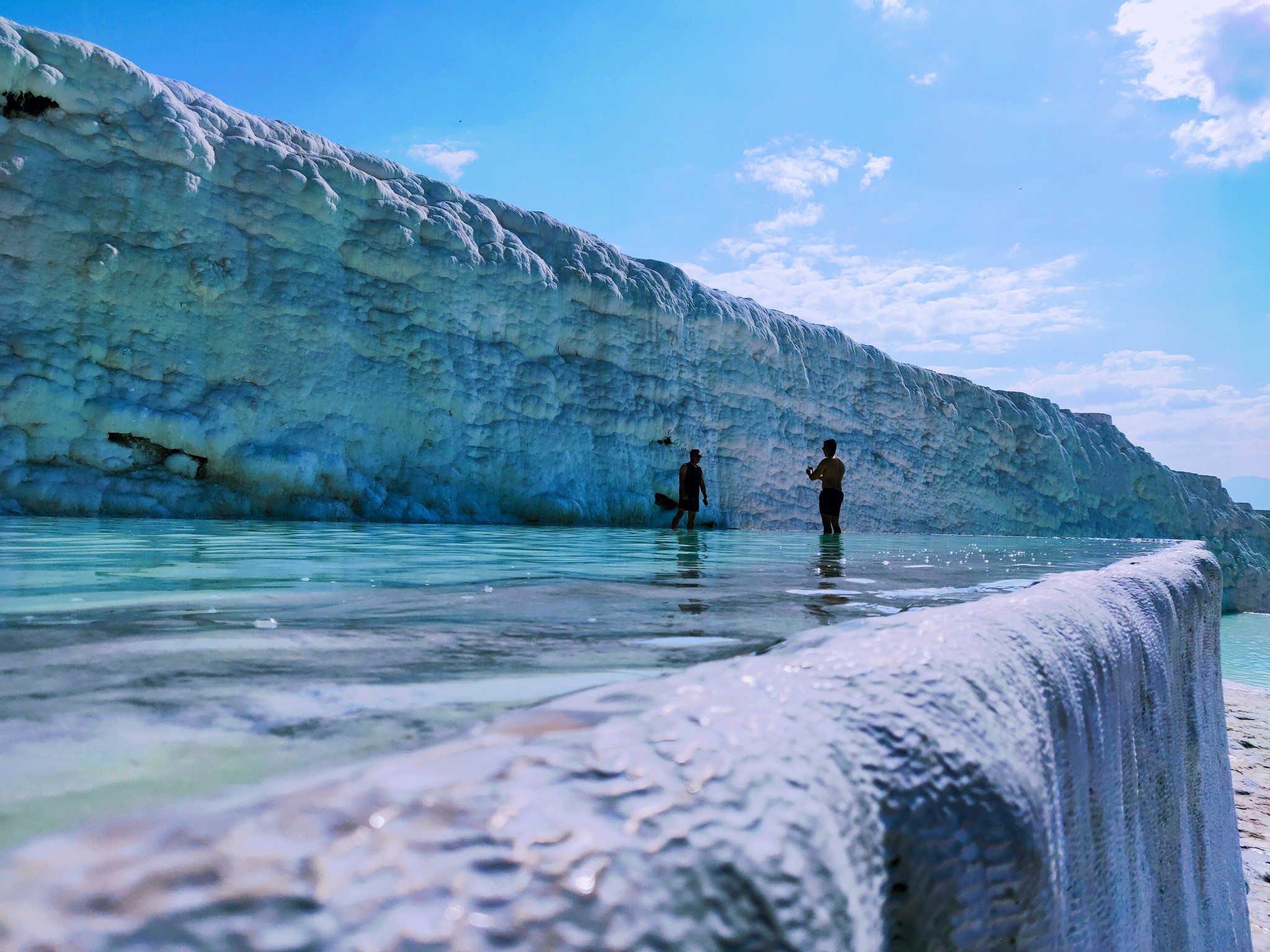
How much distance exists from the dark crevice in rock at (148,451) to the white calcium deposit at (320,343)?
27 millimetres

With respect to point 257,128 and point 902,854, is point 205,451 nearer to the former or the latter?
point 257,128

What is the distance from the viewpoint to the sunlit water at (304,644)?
1.99ft

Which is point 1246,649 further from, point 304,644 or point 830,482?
point 304,644

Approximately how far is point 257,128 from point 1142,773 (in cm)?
1159

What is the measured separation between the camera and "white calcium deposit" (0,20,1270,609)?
7.99m

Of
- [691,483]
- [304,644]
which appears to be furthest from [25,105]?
[304,644]

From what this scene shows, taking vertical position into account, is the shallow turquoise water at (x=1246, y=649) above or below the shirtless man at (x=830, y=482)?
below

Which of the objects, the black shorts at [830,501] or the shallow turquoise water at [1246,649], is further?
the shallow turquoise water at [1246,649]

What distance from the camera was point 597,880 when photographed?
15.4 inches

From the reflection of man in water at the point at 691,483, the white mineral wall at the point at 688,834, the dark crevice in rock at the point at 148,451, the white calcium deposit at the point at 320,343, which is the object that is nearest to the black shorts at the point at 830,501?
the reflection of man in water at the point at 691,483

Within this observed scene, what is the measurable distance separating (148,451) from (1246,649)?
23203 mm

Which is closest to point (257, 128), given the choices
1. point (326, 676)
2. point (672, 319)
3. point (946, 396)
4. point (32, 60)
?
point (32, 60)

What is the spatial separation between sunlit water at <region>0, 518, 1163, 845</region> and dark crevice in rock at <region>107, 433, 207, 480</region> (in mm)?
5804

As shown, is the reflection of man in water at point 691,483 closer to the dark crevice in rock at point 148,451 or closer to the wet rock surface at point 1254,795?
the dark crevice in rock at point 148,451
